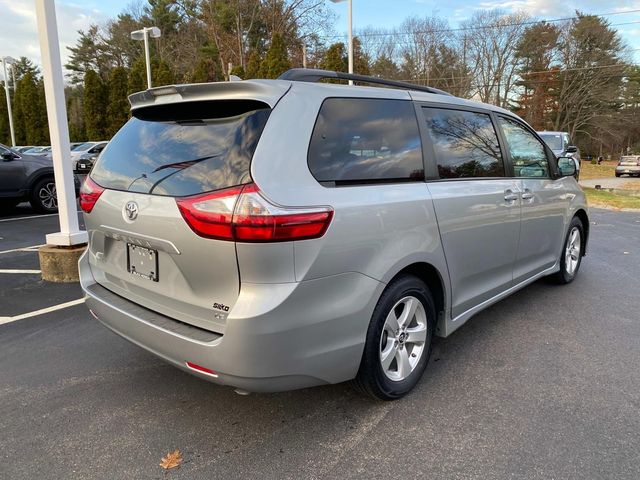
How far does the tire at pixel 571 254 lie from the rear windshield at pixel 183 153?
3831 mm

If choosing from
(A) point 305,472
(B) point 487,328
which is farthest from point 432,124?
(A) point 305,472

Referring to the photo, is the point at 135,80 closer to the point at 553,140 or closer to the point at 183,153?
the point at 553,140

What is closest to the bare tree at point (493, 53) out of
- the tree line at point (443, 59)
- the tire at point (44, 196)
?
the tree line at point (443, 59)

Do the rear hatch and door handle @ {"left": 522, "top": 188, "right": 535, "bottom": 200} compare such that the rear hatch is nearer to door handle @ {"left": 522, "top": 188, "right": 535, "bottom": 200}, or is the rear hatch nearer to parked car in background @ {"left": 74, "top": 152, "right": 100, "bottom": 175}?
door handle @ {"left": 522, "top": 188, "right": 535, "bottom": 200}

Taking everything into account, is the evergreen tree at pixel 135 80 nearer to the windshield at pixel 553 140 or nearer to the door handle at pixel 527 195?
the windshield at pixel 553 140

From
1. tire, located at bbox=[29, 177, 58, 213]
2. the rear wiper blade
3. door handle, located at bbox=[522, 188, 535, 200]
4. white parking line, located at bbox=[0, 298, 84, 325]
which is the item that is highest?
the rear wiper blade

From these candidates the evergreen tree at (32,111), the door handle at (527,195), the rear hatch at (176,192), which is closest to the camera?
the rear hatch at (176,192)

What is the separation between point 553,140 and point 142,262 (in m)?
15.3

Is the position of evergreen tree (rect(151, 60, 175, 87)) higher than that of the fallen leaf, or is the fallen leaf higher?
evergreen tree (rect(151, 60, 175, 87))

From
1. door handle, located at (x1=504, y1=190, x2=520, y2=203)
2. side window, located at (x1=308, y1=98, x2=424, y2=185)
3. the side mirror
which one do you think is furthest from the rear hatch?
the side mirror

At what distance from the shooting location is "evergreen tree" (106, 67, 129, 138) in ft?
98.6

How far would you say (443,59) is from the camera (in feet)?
147

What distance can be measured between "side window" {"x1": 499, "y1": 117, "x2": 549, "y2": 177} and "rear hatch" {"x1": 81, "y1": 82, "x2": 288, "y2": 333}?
2321 mm

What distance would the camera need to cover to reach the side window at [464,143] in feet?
9.96
